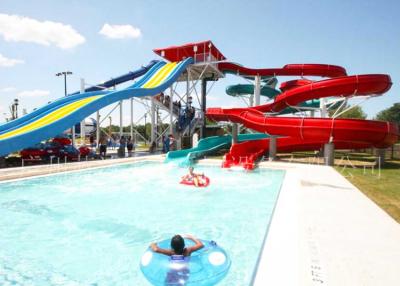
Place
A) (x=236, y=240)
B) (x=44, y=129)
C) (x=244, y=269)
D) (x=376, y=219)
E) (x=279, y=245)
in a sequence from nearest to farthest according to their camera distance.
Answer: (x=279, y=245), (x=244, y=269), (x=376, y=219), (x=236, y=240), (x=44, y=129)

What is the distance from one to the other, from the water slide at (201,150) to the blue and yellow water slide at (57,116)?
4490 millimetres

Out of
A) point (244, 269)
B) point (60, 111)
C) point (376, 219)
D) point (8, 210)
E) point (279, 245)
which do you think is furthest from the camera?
point (60, 111)

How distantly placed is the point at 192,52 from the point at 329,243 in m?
21.4

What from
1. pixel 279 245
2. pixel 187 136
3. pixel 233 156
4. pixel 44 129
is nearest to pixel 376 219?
pixel 279 245

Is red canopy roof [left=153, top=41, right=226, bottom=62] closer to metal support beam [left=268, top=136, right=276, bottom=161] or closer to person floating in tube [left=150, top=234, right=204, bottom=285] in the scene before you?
metal support beam [left=268, top=136, right=276, bottom=161]

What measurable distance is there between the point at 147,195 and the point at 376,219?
6.47 m

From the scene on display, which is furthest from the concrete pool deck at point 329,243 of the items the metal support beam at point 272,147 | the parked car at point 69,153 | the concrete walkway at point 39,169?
the parked car at point 69,153

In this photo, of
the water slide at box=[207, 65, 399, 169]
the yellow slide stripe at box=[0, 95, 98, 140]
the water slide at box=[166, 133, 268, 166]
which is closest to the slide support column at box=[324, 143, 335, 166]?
the water slide at box=[207, 65, 399, 169]

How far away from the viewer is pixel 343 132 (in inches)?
488

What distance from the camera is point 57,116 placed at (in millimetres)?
13406

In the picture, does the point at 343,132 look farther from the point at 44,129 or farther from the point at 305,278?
the point at 44,129

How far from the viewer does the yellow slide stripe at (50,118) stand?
11.9 meters

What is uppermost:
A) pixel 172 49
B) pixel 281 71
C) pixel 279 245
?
pixel 172 49

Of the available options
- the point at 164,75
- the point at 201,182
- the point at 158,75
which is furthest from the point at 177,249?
the point at 158,75
